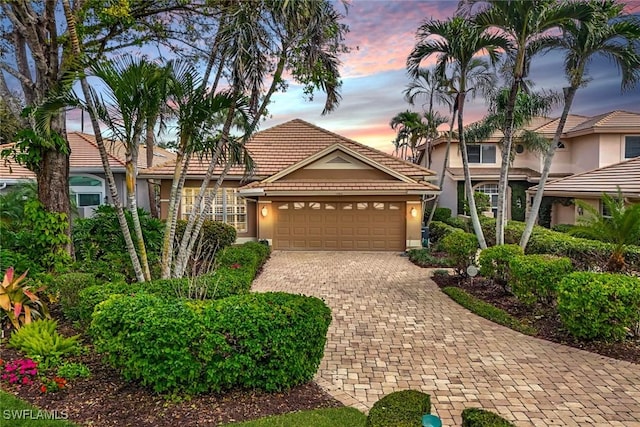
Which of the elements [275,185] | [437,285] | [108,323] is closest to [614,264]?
[437,285]

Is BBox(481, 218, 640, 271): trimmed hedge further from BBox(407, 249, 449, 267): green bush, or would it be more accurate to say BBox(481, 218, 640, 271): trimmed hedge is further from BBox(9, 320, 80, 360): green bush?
BBox(9, 320, 80, 360): green bush

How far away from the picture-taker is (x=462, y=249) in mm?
10570

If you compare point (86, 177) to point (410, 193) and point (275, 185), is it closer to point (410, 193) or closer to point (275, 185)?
point (275, 185)

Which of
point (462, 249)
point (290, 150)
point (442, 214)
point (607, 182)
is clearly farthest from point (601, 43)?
point (442, 214)

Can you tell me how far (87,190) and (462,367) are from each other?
63.0 feet

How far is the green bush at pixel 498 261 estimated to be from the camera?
909cm

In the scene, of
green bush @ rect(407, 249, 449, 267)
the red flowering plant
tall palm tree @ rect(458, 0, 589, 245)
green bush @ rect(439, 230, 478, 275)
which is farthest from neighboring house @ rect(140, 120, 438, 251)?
the red flowering plant

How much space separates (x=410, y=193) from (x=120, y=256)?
36.3 ft

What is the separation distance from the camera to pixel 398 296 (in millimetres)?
9531

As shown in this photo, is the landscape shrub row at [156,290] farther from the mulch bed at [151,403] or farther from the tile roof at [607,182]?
the tile roof at [607,182]

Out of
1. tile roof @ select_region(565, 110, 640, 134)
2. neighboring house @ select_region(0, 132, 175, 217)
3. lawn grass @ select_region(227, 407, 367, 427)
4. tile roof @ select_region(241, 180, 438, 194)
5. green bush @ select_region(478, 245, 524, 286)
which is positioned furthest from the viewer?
tile roof @ select_region(565, 110, 640, 134)

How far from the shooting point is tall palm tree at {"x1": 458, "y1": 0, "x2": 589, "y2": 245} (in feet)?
27.8

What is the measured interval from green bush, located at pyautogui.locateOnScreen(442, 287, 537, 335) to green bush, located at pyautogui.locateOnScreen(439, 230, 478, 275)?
3.76 feet
